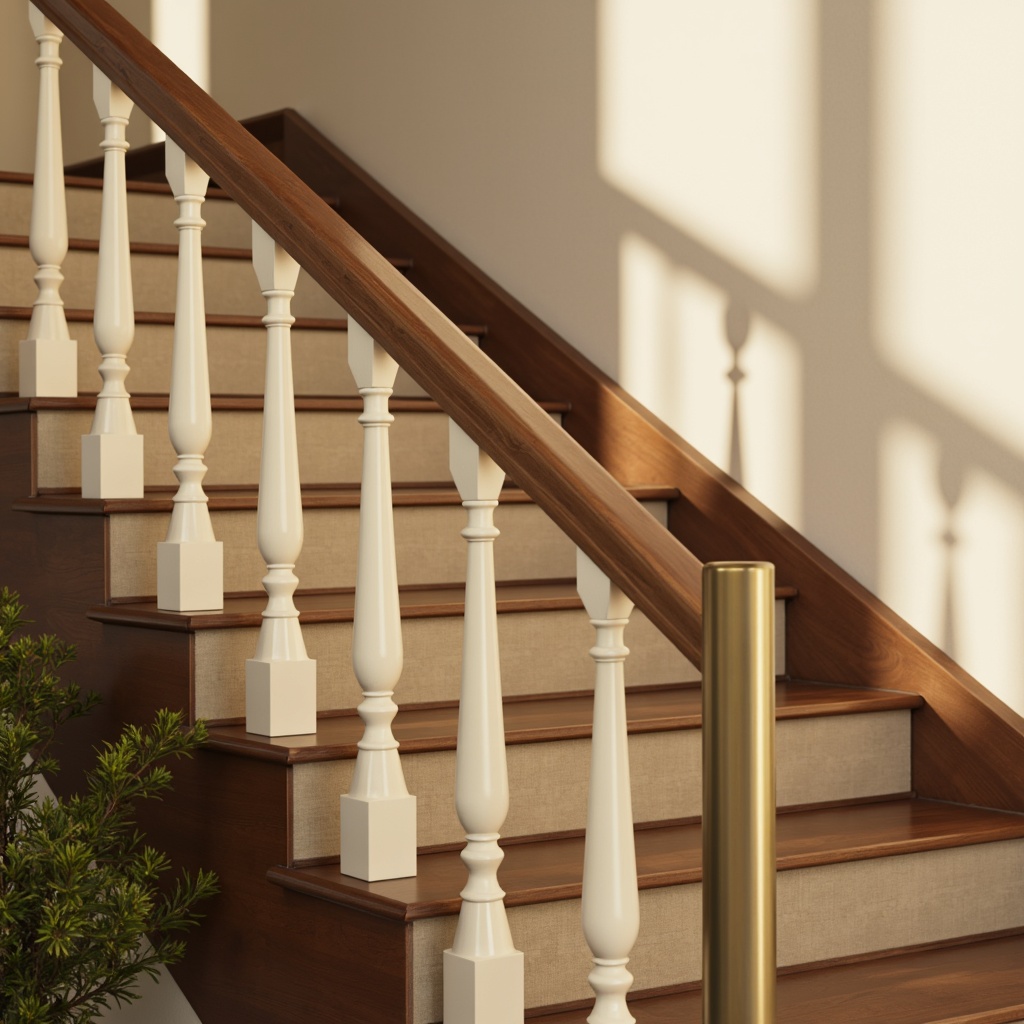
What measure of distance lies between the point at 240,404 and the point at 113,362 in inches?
18.5

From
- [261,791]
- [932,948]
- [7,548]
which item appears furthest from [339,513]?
[932,948]

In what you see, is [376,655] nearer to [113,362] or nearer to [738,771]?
[113,362]

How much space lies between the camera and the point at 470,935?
1.68 meters

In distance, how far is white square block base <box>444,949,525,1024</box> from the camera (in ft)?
5.47

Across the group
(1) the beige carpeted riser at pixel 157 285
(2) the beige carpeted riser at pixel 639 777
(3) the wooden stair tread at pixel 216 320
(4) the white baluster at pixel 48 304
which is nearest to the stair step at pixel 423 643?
(2) the beige carpeted riser at pixel 639 777

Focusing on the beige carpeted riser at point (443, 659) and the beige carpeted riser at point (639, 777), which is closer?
the beige carpeted riser at point (639, 777)

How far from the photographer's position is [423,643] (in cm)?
237

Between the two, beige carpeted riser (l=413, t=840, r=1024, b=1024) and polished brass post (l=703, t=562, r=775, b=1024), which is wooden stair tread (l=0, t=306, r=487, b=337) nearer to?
beige carpeted riser (l=413, t=840, r=1024, b=1024)

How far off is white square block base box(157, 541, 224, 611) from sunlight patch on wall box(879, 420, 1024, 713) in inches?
46.5

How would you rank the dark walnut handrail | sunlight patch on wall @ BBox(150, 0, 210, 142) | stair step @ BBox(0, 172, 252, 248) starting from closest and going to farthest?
the dark walnut handrail < stair step @ BBox(0, 172, 252, 248) < sunlight patch on wall @ BBox(150, 0, 210, 142)

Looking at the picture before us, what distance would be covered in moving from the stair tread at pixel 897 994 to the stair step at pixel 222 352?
4.96 ft

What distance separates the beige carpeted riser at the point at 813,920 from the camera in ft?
6.03

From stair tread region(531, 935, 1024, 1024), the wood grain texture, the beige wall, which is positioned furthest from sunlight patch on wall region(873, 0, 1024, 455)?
stair tread region(531, 935, 1024, 1024)

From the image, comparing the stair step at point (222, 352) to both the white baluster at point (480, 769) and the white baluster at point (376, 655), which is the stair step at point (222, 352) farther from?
the white baluster at point (480, 769)
